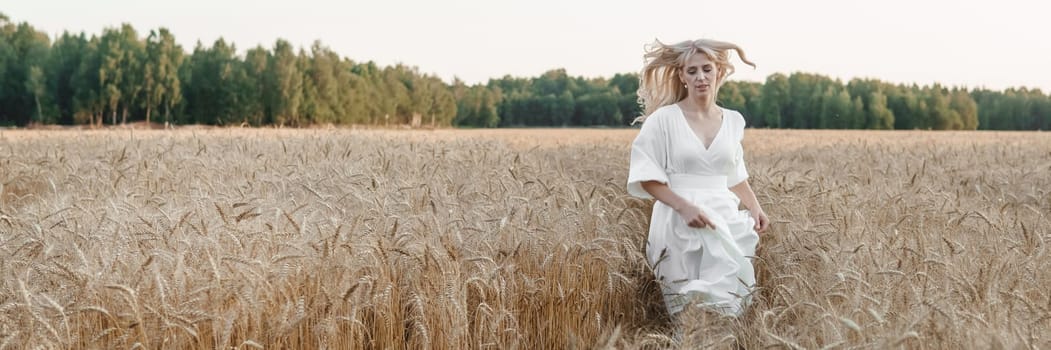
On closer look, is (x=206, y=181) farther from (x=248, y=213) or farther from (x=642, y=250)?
(x=642, y=250)

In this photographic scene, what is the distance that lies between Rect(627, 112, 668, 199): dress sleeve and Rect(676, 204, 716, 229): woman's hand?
7.5 inches

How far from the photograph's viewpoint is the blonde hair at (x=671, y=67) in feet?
13.0

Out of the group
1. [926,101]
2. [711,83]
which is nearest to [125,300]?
[711,83]

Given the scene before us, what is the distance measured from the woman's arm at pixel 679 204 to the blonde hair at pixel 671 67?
0.56 m

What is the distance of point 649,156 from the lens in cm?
397

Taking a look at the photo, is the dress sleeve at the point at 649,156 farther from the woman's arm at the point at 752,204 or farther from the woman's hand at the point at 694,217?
the woman's arm at the point at 752,204


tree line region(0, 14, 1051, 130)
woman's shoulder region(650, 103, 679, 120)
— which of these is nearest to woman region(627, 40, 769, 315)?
woman's shoulder region(650, 103, 679, 120)

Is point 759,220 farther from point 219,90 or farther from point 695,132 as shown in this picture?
point 219,90

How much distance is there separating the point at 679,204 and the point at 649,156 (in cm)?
31

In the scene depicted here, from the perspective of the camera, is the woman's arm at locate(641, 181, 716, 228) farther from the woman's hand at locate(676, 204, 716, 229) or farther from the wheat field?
the wheat field

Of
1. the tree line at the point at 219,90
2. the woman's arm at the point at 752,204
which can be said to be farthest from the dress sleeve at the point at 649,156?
the tree line at the point at 219,90

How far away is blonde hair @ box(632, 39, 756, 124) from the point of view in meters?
3.95

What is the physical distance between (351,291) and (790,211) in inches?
125

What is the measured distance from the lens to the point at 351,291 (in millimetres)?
2855
